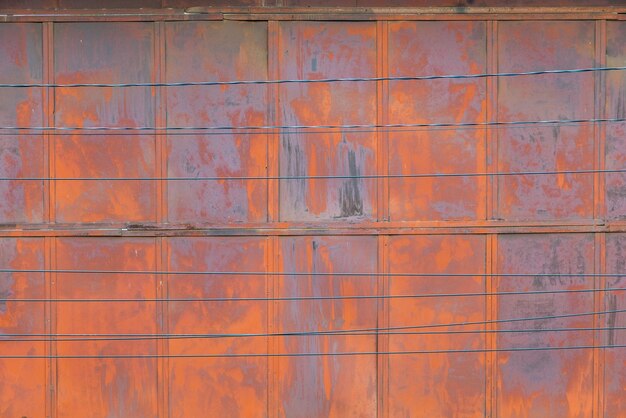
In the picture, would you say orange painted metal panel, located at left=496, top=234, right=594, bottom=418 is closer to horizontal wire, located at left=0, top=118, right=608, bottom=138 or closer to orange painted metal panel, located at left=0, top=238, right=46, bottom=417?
horizontal wire, located at left=0, top=118, right=608, bottom=138

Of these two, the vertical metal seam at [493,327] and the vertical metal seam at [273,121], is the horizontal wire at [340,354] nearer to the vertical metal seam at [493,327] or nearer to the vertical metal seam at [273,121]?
the vertical metal seam at [493,327]

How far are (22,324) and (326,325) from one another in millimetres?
2293

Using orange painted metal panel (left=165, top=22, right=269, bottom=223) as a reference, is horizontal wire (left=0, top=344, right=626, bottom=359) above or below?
below

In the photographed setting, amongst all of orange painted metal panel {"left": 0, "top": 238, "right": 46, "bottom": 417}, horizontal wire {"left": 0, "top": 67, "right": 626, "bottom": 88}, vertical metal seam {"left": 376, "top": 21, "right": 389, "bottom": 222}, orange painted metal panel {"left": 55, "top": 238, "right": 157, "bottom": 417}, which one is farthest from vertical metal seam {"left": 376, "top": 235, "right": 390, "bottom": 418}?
orange painted metal panel {"left": 0, "top": 238, "right": 46, "bottom": 417}

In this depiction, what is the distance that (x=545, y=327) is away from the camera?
194 inches

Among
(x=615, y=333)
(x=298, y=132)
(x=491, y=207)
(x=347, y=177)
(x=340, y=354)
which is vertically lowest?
(x=340, y=354)

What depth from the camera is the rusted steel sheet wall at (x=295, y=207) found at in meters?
4.85

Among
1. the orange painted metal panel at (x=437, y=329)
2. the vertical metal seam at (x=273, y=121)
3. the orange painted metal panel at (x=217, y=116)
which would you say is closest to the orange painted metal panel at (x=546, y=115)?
the orange painted metal panel at (x=437, y=329)

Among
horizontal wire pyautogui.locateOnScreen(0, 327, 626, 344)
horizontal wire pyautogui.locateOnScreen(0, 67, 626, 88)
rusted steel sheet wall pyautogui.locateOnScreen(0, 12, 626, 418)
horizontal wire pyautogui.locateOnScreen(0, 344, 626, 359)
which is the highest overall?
horizontal wire pyautogui.locateOnScreen(0, 67, 626, 88)

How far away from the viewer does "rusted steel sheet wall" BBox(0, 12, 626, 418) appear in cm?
485

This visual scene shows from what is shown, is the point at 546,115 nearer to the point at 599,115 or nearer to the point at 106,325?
the point at 599,115

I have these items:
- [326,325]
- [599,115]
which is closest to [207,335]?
[326,325]

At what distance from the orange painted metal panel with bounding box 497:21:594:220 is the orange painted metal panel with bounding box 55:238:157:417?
2811 millimetres

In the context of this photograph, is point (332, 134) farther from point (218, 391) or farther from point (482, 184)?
point (218, 391)
